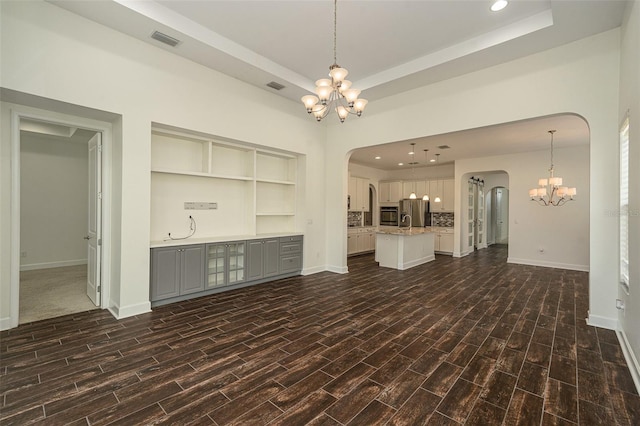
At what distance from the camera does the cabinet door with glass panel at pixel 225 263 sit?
15.5ft

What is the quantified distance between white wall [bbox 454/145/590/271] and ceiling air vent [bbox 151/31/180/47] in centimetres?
815

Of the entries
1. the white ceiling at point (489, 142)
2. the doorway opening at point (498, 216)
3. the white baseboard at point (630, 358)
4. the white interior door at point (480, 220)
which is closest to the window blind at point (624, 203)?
the white baseboard at point (630, 358)

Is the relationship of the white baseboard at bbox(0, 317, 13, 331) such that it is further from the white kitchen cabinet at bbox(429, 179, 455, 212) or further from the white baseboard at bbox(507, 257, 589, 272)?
the white kitchen cabinet at bbox(429, 179, 455, 212)

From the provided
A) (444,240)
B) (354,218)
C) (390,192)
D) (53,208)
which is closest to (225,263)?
(53,208)

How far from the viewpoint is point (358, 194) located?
9.84 metres

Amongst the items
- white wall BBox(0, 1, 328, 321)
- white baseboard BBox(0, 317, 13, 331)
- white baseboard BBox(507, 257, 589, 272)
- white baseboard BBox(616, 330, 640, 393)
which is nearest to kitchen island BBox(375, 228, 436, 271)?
white baseboard BBox(507, 257, 589, 272)

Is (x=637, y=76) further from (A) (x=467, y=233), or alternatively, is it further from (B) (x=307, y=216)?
(A) (x=467, y=233)

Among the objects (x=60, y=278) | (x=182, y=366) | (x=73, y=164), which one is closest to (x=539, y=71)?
(x=182, y=366)

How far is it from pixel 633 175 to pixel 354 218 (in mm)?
7424

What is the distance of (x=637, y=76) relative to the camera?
2.49 metres

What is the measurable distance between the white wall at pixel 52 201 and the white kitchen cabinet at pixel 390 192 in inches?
355

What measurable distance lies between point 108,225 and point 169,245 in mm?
828

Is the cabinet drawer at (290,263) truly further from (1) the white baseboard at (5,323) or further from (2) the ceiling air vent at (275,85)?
(1) the white baseboard at (5,323)

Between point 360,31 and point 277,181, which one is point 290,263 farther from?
point 360,31
